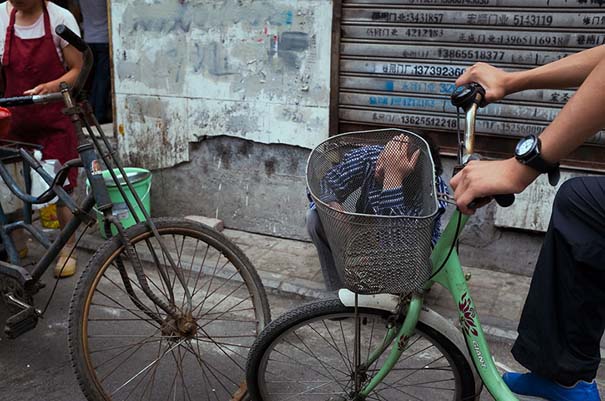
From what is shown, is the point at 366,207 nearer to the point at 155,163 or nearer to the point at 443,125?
the point at 443,125

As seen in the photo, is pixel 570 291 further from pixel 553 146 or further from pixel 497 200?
pixel 553 146

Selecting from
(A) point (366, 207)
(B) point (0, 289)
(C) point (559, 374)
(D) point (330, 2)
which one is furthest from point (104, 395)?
(D) point (330, 2)

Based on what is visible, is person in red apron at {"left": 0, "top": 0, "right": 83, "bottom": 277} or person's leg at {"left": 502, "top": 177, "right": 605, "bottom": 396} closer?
person's leg at {"left": 502, "top": 177, "right": 605, "bottom": 396}

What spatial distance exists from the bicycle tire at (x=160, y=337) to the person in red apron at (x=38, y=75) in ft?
3.48

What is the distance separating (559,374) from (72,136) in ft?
12.6

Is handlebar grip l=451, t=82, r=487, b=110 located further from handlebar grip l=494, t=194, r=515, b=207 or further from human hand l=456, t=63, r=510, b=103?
handlebar grip l=494, t=194, r=515, b=207

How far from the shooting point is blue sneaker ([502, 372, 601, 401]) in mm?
2068

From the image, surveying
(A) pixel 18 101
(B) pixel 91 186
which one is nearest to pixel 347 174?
(B) pixel 91 186

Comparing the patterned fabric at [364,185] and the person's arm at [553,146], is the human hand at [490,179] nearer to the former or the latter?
the person's arm at [553,146]

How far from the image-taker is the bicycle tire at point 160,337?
2646 mm

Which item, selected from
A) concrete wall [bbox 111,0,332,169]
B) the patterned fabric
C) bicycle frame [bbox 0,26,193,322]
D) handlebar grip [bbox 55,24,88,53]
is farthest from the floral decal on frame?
concrete wall [bbox 111,0,332,169]

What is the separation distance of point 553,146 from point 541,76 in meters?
0.56

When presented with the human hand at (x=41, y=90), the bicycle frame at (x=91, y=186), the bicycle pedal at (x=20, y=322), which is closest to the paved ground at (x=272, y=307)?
the bicycle pedal at (x=20, y=322)

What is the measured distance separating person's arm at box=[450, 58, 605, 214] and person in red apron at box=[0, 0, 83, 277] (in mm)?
3131
